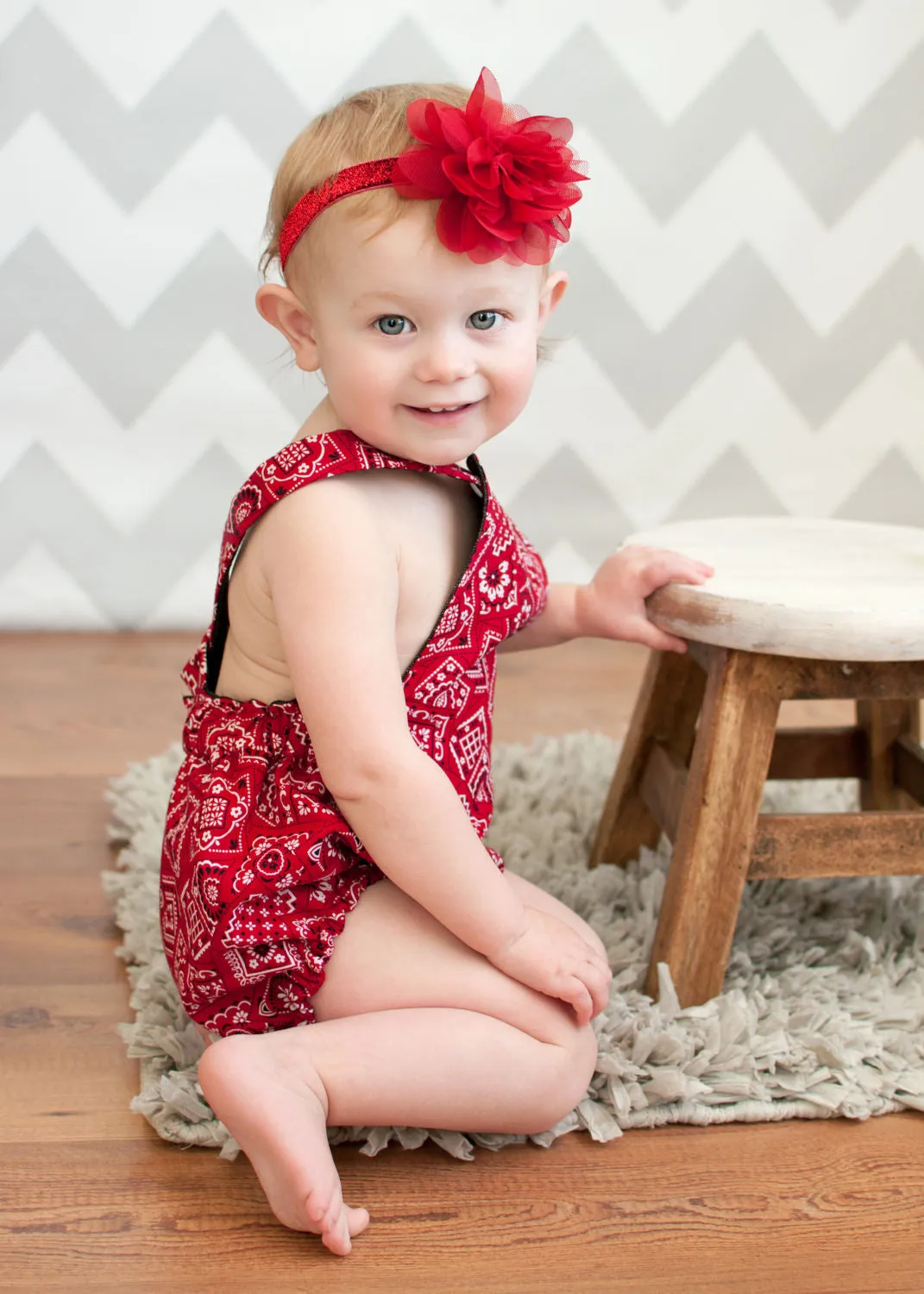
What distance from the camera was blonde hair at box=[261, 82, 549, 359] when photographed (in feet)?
2.42

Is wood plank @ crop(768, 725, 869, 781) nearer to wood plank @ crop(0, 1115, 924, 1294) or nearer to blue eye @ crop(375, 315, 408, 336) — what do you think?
wood plank @ crop(0, 1115, 924, 1294)

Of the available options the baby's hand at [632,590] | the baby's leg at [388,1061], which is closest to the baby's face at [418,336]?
the baby's hand at [632,590]

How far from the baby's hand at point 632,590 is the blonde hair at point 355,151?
30cm

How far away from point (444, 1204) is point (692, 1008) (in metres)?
0.23

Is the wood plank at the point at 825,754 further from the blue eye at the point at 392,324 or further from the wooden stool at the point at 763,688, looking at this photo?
the blue eye at the point at 392,324

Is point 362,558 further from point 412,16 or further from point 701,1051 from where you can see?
point 412,16

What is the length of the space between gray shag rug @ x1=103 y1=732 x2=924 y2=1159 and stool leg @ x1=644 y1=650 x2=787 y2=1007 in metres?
0.03

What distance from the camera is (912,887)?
1.12 m


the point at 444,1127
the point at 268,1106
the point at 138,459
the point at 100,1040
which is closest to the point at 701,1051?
the point at 444,1127

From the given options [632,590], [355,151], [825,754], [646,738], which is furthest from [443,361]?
[825,754]

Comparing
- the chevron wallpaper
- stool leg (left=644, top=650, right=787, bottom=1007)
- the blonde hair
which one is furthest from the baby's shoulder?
the chevron wallpaper

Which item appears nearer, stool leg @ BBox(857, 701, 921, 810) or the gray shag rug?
the gray shag rug

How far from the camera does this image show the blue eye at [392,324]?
761 mm

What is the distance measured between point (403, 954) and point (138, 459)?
1204 millimetres
